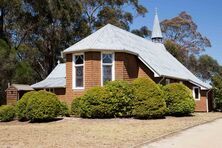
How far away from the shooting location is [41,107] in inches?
909

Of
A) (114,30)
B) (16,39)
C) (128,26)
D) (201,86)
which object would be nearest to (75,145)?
(114,30)

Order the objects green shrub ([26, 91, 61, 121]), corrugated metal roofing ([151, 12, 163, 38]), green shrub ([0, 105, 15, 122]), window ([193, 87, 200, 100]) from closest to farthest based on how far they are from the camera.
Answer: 1. green shrub ([26, 91, 61, 121])
2. green shrub ([0, 105, 15, 122])
3. window ([193, 87, 200, 100])
4. corrugated metal roofing ([151, 12, 163, 38])

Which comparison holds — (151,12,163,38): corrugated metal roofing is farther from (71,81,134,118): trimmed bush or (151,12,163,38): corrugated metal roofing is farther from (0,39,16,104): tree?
(71,81,134,118): trimmed bush

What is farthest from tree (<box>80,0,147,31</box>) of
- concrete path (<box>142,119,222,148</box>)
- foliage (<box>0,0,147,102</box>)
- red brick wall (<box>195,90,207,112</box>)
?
concrete path (<box>142,119,222,148</box>)

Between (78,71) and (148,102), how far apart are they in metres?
6.80

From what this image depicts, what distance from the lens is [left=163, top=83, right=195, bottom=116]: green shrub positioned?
25656 mm

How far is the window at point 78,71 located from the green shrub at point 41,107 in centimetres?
438

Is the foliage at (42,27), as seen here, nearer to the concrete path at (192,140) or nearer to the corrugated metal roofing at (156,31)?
the corrugated metal roofing at (156,31)

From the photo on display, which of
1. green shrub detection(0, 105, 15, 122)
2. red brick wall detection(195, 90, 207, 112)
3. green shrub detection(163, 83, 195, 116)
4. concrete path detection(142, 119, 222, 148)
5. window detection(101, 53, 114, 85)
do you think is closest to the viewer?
concrete path detection(142, 119, 222, 148)

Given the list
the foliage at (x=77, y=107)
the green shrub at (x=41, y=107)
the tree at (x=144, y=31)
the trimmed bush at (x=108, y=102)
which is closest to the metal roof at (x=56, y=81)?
the foliage at (x=77, y=107)

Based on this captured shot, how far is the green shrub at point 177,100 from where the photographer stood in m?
25.7

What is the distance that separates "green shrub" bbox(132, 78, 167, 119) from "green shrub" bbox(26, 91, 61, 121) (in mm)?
4937

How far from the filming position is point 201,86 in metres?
37.8

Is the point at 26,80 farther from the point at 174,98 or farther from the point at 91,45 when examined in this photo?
the point at 174,98
